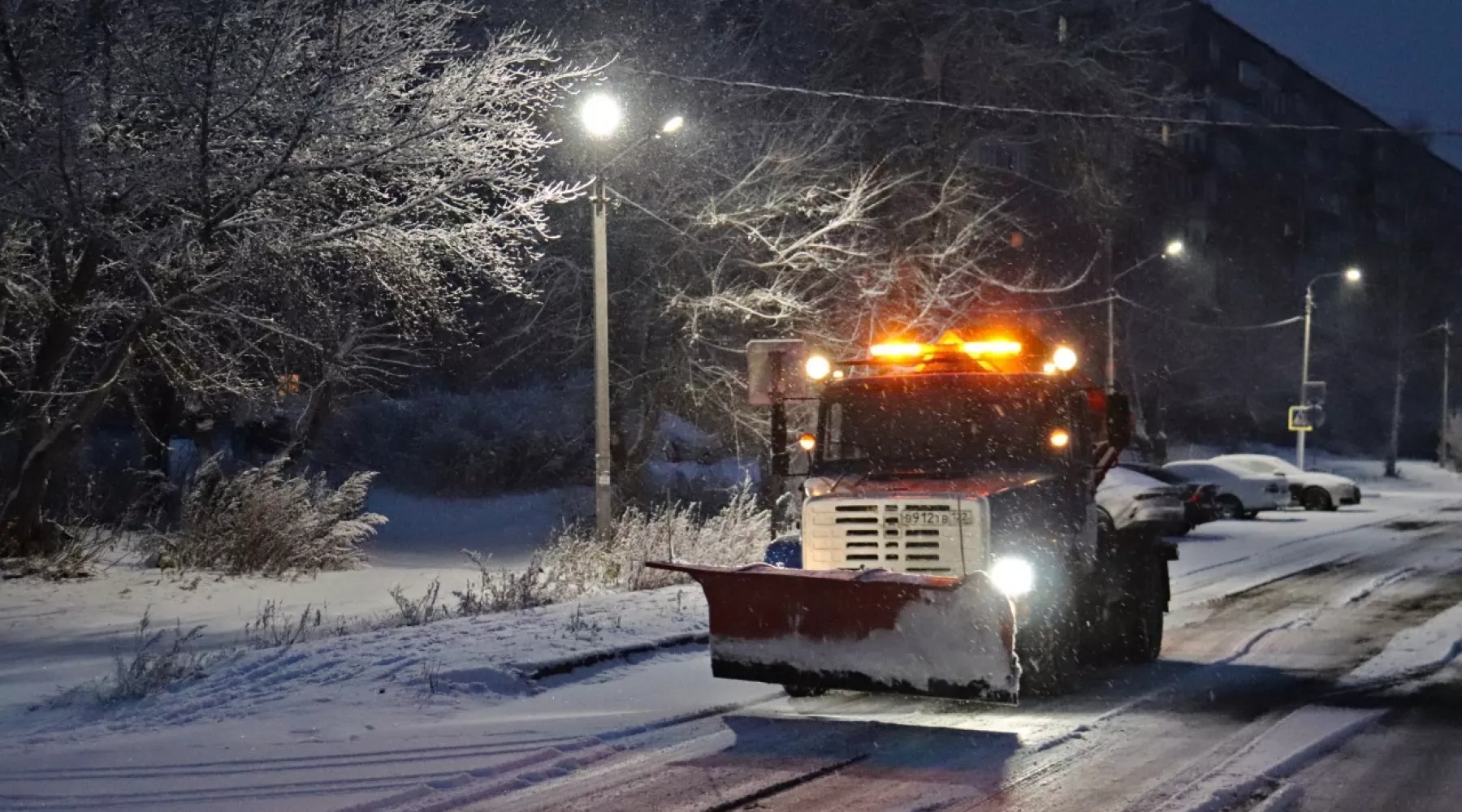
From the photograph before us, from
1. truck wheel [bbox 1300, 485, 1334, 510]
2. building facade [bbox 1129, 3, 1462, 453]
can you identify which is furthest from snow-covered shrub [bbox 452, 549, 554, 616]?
building facade [bbox 1129, 3, 1462, 453]

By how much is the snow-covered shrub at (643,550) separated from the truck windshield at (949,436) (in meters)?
5.48

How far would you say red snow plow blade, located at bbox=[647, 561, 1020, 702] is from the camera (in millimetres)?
8461

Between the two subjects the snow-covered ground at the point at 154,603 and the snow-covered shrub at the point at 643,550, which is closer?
the snow-covered ground at the point at 154,603

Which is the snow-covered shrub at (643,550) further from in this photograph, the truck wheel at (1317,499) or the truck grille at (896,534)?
the truck wheel at (1317,499)

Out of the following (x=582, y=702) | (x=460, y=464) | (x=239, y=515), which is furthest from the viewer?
(x=460, y=464)

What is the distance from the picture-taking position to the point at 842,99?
2508 cm

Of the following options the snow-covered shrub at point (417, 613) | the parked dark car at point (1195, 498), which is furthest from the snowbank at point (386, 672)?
the parked dark car at point (1195, 498)

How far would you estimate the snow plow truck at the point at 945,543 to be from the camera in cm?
871

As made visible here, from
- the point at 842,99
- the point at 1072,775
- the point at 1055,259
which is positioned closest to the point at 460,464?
the point at 842,99

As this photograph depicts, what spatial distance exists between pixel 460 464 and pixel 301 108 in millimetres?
18898

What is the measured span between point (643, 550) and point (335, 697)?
7.26m

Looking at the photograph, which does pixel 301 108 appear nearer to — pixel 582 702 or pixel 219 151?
pixel 219 151

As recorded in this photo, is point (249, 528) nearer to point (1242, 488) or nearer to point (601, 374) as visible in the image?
point (601, 374)

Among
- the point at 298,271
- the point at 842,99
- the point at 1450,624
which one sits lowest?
the point at 1450,624
